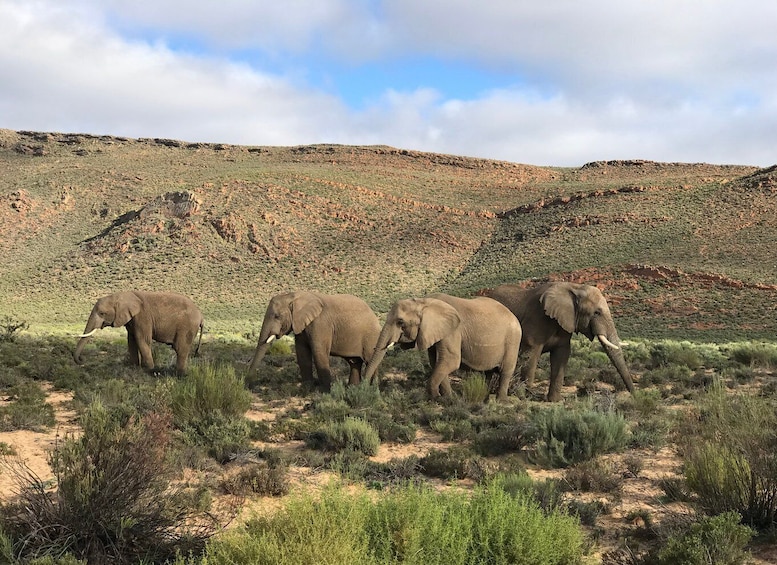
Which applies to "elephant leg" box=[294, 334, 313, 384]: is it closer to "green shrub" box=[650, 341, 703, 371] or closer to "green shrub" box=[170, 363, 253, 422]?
"green shrub" box=[170, 363, 253, 422]

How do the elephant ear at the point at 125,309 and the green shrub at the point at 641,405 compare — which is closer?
the green shrub at the point at 641,405

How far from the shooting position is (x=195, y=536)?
5.06 m

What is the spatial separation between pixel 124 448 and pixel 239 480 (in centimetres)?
182

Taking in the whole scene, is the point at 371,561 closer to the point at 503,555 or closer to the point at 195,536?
the point at 503,555

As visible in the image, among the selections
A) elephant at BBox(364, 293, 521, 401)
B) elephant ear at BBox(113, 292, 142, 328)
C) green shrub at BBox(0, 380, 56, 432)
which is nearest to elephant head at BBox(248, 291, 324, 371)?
elephant at BBox(364, 293, 521, 401)

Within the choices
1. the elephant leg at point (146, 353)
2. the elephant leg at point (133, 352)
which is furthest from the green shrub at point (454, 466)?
the elephant leg at point (133, 352)

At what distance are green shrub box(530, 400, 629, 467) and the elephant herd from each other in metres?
3.07

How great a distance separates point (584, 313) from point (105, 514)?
9844 millimetres

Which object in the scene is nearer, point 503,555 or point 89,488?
point 503,555

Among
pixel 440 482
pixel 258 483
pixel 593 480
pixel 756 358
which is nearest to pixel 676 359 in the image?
pixel 756 358

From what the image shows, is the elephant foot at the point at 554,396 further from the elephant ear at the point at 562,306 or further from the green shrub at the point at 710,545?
the green shrub at the point at 710,545

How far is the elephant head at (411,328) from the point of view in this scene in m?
11.3

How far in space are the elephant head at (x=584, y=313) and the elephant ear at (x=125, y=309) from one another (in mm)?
9044

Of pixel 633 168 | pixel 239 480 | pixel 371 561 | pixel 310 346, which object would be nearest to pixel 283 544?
pixel 371 561
